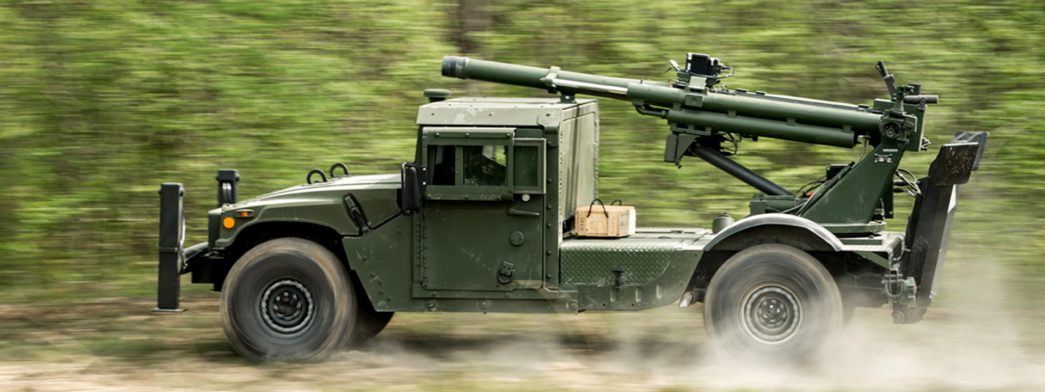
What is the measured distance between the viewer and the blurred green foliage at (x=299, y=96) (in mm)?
15281

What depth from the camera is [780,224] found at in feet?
33.6

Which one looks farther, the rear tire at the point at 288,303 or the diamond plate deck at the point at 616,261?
the rear tire at the point at 288,303

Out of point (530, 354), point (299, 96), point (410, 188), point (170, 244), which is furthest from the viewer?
point (299, 96)

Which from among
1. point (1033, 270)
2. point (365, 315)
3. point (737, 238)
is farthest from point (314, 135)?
point (1033, 270)

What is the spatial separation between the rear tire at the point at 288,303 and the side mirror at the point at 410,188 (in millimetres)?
820

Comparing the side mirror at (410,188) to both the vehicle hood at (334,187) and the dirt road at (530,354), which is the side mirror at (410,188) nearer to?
the vehicle hood at (334,187)

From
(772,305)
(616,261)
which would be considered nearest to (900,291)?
(772,305)

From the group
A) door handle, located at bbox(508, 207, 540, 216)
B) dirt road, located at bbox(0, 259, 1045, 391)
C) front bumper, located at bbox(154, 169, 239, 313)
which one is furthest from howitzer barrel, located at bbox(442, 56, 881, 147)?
front bumper, located at bbox(154, 169, 239, 313)

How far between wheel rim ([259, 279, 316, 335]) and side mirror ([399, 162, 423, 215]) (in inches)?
43.8

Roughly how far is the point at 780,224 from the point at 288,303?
378 cm

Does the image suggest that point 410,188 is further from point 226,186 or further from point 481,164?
point 226,186

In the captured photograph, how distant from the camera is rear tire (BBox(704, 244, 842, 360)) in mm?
10148

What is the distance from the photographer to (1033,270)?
14445mm

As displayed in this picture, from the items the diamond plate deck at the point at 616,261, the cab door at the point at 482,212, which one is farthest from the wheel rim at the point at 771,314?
the cab door at the point at 482,212
